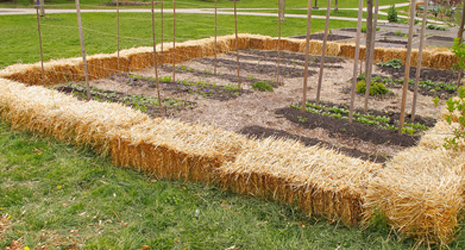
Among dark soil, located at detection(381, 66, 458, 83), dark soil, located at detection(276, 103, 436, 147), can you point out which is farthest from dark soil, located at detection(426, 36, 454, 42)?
dark soil, located at detection(276, 103, 436, 147)

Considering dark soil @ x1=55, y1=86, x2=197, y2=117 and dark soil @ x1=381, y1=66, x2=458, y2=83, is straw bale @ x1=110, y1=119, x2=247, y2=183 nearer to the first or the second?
dark soil @ x1=55, y1=86, x2=197, y2=117

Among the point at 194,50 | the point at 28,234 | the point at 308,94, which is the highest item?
the point at 194,50

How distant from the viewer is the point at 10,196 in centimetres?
359

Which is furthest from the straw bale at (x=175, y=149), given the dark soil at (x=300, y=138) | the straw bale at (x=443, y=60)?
the straw bale at (x=443, y=60)

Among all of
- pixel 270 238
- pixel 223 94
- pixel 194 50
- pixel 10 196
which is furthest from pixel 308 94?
pixel 10 196

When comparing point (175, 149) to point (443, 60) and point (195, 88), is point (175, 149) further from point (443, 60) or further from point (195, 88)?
point (443, 60)

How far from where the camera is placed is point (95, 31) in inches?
516

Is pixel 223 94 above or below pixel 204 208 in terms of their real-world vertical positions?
above

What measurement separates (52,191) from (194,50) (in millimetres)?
6702

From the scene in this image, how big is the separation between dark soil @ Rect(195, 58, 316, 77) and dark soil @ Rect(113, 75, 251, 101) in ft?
5.52

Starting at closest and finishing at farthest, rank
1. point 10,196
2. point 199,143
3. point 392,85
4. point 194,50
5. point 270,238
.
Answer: point 270,238, point 10,196, point 199,143, point 392,85, point 194,50

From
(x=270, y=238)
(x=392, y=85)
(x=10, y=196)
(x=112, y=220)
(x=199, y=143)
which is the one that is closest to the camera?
(x=270, y=238)

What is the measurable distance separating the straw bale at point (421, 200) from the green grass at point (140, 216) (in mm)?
143

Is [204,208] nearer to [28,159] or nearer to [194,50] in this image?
[28,159]
